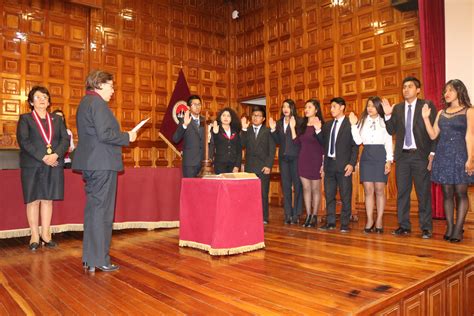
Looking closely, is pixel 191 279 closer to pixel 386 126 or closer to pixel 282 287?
pixel 282 287

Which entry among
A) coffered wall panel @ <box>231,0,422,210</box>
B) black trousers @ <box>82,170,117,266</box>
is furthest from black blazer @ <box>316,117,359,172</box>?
black trousers @ <box>82,170,117,266</box>

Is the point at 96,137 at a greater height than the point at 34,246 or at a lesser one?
greater

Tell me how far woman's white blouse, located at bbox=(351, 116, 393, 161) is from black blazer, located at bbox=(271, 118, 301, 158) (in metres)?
0.85

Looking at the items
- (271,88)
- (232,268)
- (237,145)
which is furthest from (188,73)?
(232,268)

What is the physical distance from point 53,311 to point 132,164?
17.5 feet

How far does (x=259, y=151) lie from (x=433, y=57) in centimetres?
270

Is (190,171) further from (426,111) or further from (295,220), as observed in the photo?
(426,111)

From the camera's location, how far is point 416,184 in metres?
3.89

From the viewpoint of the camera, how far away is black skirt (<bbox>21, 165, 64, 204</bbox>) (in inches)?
141

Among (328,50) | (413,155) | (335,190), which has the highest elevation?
(328,50)

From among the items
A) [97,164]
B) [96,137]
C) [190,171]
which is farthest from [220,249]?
[190,171]

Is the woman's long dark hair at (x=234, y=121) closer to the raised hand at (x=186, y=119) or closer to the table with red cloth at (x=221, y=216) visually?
the raised hand at (x=186, y=119)

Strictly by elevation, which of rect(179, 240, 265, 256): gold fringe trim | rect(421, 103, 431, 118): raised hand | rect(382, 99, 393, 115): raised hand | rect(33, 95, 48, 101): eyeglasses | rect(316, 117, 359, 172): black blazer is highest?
rect(33, 95, 48, 101): eyeglasses

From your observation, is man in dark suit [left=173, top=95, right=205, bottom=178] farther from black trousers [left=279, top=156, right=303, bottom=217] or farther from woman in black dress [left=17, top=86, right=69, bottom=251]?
woman in black dress [left=17, top=86, right=69, bottom=251]
